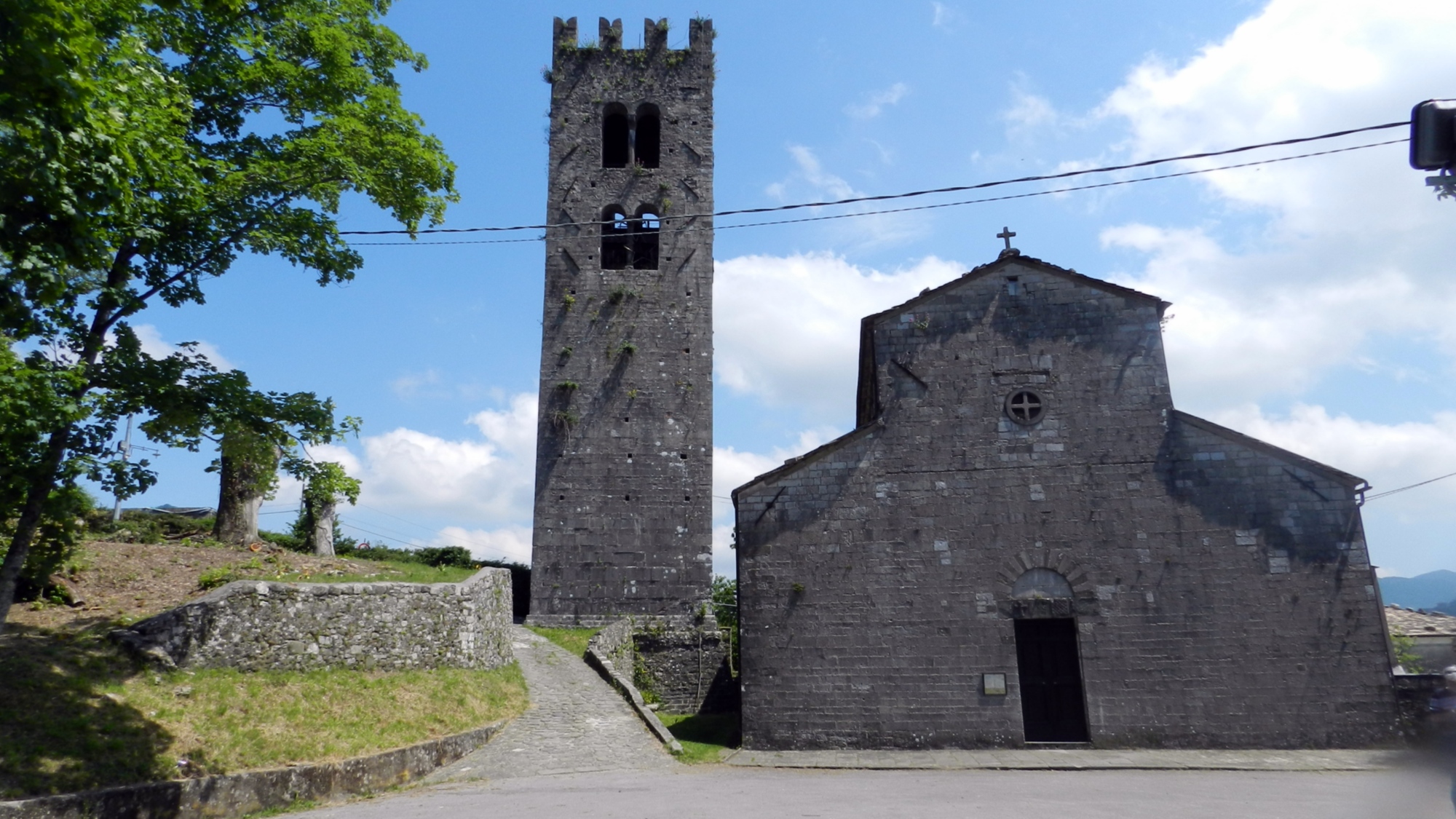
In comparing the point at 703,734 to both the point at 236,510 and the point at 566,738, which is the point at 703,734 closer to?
the point at 566,738

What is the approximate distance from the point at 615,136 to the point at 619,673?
18726mm

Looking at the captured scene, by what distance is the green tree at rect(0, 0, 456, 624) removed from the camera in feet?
21.8

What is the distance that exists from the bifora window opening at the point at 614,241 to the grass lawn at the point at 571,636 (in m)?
11.4

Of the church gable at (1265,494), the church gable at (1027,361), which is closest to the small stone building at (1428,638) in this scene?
the church gable at (1265,494)

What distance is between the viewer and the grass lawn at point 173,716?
8750mm

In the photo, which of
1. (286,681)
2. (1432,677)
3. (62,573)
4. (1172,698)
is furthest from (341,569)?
(1432,677)

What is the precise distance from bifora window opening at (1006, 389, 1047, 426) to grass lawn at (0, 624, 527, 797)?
1062cm

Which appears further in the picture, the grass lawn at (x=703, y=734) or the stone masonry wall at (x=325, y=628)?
the grass lawn at (x=703, y=734)

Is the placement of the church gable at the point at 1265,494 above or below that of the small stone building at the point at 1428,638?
above

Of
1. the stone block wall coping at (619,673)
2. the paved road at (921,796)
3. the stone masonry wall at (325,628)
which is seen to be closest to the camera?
the paved road at (921,796)

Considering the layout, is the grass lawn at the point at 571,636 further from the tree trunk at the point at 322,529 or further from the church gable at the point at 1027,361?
the church gable at the point at 1027,361

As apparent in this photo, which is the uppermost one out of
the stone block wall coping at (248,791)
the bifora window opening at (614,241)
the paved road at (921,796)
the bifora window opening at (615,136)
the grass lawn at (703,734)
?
the bifora window opening at (615,136)

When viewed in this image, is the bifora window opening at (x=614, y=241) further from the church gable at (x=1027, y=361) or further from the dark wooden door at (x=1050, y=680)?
the dark wooden door at (x=1050, y=680)

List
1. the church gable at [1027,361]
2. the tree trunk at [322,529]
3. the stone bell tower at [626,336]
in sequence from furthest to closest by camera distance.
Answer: the stone bell tower at [626,336]
the tree trunk at [322,529]
the church gable at [1027,361]
